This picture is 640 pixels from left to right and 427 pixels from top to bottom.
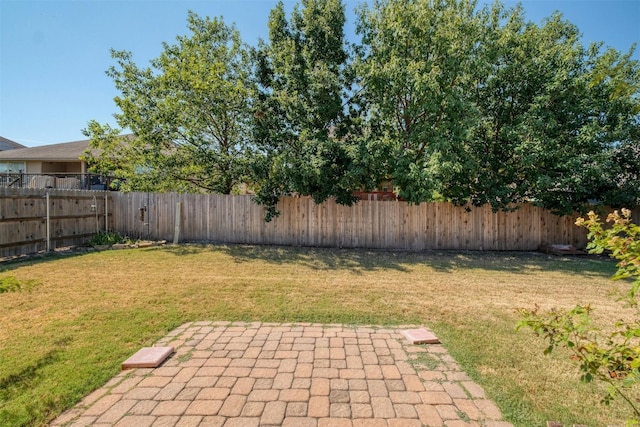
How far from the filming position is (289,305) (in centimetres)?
475

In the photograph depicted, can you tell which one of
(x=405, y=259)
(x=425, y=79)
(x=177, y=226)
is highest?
(x=425, y=79)

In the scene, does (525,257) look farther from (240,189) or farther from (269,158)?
(240,189)

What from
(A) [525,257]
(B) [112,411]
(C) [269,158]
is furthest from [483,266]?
(B) [112,411]

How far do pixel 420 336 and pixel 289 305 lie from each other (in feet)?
6.30

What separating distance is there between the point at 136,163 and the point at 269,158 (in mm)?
4600

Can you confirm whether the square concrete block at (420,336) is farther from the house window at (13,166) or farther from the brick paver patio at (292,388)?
the house window at (13,166)

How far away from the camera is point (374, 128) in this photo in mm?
10070

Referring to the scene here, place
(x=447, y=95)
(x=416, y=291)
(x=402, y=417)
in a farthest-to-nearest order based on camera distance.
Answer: (x=447, y=95) < (x=416, y=291) < (x=402, y=417)

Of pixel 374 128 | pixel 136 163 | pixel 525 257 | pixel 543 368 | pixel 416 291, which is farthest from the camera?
pixel 136 163

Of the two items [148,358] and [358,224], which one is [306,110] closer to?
[358,224]

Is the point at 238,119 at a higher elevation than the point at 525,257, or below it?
higher

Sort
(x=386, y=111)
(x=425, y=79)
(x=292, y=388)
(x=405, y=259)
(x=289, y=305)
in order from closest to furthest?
(x=292, y=388)
(x=289, y=305)
(x=425, y=79)
(x=405, y=259)
(x=386, y=111)

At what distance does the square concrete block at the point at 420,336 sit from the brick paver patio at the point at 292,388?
2.9 inches

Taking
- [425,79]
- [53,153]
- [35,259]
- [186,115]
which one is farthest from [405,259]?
[53,153]
